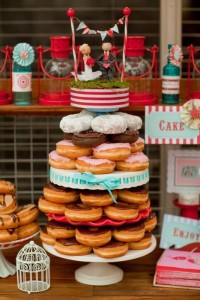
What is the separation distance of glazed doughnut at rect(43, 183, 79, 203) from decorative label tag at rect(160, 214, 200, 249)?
0.53 meters

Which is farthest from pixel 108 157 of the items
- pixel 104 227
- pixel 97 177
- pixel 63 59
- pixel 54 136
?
pixel 54 136

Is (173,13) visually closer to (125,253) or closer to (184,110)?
A: (184,110)

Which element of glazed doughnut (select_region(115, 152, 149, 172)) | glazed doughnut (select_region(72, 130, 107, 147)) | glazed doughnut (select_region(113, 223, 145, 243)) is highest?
glazed doughnut (select_region(72, 130, 107, 147))

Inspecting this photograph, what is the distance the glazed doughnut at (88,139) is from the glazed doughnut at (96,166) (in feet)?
0.19

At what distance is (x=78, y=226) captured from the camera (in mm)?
2736

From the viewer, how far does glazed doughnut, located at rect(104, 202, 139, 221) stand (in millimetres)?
2664

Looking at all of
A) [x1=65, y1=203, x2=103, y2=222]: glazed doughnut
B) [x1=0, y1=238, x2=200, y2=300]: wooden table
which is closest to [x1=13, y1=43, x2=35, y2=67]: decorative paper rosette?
[x1=65, y1=203, x2=103, y2=222]: glazed doughnut

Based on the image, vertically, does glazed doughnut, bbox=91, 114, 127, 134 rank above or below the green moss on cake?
below

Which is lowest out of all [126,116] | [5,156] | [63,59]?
[5,156]

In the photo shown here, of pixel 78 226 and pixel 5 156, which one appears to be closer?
pixel 78 226

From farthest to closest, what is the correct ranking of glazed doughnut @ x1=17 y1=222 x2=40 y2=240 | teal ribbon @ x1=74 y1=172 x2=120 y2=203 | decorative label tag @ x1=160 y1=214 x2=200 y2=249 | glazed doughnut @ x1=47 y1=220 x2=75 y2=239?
decorative label tag @ x1=160 y1=214 x2=200 y2=249, glazed doughnut @ x1=17 y1=222 x2=40 y2=240, glazed doughnut @ x1=47 y1=220 x2=75 y2=239, teal ribbon @ x1=74 y1=172 x2=120 y2=203

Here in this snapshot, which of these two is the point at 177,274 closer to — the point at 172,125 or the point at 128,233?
the point at 128,233

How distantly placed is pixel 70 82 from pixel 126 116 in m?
0.25

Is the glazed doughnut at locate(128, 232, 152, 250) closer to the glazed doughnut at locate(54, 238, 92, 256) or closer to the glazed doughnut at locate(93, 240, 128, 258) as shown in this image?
the glazed doughnut at locate(93, 240, 128, 258)
